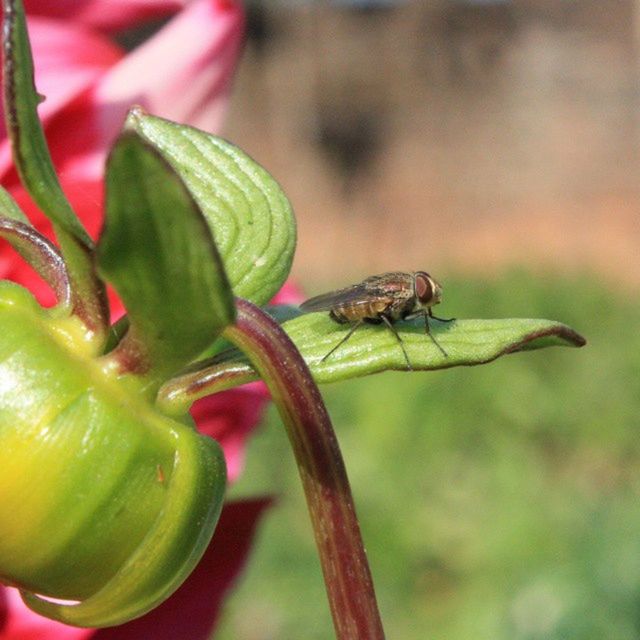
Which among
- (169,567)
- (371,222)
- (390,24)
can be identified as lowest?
(371,222)

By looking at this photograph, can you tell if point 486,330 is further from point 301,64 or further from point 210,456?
point 301,64

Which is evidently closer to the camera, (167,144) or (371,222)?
(167,144)

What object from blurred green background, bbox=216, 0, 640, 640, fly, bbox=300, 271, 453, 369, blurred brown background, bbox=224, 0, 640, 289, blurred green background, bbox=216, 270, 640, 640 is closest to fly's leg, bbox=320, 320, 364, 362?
fly, bbox=300, 271, 453, 369

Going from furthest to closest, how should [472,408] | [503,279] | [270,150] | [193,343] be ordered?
1. [270,150]
2. [503,279]
3. [472,408]
4. [193,343]

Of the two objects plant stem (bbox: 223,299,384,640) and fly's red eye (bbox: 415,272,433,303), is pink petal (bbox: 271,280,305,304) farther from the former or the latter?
plant stem (bbox: 223,299,384,640)

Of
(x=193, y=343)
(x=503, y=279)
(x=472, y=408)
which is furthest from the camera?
(x=503, y=279)

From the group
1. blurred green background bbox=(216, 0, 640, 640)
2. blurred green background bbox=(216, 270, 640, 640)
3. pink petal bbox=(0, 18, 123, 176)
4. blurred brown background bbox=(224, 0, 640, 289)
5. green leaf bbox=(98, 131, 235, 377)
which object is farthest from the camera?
blurred brown background bbox=(224, 0, 640, 289)

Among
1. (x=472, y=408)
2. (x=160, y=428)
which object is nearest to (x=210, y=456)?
(x=160, y=428)

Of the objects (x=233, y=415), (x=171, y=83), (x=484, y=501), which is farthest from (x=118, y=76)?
(x=484, y=501)
